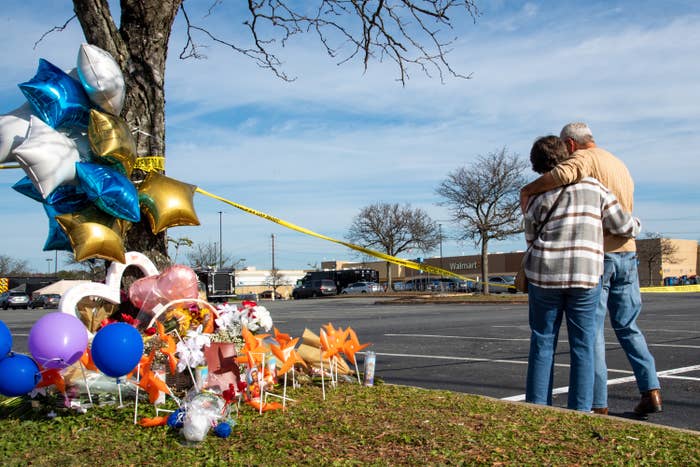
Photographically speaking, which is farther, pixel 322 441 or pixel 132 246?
pixel 132 246

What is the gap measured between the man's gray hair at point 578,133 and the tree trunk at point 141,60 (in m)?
3.08

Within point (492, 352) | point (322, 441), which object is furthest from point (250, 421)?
point (492, 352)

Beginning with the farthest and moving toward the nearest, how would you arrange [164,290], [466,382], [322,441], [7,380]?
[466,382]
[164,290]
[7,380]
[322,441]

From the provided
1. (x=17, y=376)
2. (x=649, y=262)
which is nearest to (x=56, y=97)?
(x=17, y=376)

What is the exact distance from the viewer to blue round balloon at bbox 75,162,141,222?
4172 mm

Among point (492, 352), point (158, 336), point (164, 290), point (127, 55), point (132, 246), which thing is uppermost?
point (127, 55)

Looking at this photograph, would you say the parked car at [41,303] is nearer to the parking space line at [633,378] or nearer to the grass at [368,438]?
the parking space line at [633,378]

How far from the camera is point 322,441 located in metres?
3.12

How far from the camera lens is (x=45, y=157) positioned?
4.03 metres

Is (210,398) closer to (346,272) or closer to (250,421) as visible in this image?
(250,421)

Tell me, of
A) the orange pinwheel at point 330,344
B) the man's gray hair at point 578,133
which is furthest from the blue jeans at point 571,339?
the orange pinwheel at point 330,344

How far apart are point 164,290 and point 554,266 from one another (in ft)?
8.37

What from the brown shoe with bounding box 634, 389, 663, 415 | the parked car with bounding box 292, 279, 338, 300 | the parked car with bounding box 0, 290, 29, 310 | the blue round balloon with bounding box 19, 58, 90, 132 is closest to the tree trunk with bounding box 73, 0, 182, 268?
the blue round balloon with bounding box 19, 58, 90, 132

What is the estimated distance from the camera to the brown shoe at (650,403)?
14.4 feet
